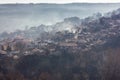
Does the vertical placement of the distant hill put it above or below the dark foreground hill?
below

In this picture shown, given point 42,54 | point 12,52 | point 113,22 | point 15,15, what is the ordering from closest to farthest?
point 42,54
point 12,52
point 113,22
point 15,15

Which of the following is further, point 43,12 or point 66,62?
point 43,12

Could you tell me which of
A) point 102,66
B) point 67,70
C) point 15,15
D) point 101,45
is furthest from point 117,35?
point 15,15

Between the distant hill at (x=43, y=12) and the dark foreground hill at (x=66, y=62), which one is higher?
the dark foreground hill at (x=66, y=62)

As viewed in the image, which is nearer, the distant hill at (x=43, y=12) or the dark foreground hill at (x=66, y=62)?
the dark foreground hill at (x=66, y=62)

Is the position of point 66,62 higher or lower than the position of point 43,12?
higher

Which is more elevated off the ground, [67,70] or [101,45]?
[101,45]

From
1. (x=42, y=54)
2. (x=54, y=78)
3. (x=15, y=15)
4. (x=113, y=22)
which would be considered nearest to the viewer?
(x=54, y=78)

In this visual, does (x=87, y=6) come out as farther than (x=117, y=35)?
Yes

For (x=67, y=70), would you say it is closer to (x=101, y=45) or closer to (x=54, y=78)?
(x=54, y=78)

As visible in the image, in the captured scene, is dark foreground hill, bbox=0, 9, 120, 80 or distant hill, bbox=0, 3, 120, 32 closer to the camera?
dark foreground hill, bbox=0, 9, 120, 80
